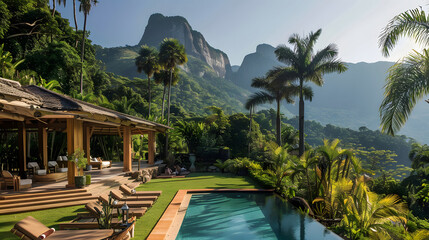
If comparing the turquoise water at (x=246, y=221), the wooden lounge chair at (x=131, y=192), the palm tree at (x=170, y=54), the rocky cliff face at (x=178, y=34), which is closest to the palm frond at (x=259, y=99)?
the palm tree at (x=170, y=54)

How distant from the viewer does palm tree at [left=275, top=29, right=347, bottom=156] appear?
18.1 m

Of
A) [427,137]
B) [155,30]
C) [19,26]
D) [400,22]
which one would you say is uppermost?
[155,30]

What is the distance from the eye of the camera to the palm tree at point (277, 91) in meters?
19.6

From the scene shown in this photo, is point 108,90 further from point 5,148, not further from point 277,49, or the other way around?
point 277,49

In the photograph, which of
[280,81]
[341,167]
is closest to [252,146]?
[280,81]

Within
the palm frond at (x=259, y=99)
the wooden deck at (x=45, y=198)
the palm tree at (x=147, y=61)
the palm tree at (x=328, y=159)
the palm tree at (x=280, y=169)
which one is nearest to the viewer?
the palm tree at (x=328, y=159)

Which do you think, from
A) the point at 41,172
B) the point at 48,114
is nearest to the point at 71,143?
the point at 48,114

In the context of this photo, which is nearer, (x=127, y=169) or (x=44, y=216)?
(x=44, y=216)

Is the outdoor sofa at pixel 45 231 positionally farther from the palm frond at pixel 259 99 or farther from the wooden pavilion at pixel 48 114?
the palm frond at pixel 259 99

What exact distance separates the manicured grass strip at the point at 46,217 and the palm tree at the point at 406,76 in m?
9.74

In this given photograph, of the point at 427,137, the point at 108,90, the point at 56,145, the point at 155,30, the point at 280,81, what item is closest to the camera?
the point at 56,145

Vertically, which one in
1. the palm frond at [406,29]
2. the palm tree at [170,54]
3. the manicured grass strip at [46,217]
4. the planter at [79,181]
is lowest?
the manicured grass strip at [46,217]

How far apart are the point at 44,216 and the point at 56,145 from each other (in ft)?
37.1

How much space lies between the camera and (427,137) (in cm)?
11900
